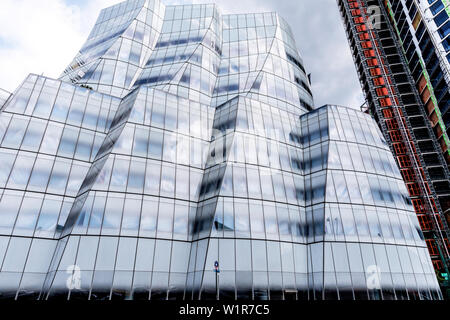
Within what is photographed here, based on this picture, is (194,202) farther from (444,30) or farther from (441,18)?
(441,18)

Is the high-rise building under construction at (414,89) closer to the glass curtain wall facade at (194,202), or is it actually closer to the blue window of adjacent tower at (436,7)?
the blue window of adjacent tower at (436,7)

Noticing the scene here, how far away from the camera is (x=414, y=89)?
79.9 m

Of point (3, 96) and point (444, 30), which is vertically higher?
point (444, 30)

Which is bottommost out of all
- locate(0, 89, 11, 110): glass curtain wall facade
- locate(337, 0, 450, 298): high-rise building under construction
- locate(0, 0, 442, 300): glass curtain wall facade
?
locate(0, 0, 442, 300): glass curtain wall facade

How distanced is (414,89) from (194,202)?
261 ft

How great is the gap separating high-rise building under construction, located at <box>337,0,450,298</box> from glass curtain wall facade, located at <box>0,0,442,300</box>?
38.1m

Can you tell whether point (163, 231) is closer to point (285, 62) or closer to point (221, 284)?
point (221, 284)

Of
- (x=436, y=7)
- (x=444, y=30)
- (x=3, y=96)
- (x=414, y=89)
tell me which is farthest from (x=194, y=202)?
(x=414, y=89)

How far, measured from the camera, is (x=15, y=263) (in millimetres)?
23844

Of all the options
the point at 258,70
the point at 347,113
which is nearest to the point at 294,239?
the point at 347,113

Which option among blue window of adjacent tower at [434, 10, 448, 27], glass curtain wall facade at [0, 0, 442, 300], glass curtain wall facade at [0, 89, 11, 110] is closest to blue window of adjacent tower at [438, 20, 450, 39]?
blue window of adjacent tower at [434, 10, 448, 27]

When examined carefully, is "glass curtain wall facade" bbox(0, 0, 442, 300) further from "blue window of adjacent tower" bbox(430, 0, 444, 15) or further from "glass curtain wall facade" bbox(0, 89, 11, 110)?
"blue window of adjacent tower" bbox(430, 0, 444, 15)

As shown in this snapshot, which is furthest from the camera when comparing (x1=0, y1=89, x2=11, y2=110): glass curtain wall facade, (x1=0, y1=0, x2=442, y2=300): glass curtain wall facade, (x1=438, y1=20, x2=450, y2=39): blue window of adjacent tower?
(x1=438, y1=20, x2=450, y2=39): blue window of adjacent tower

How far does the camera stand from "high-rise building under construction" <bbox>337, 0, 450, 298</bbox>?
65188 millimetres
